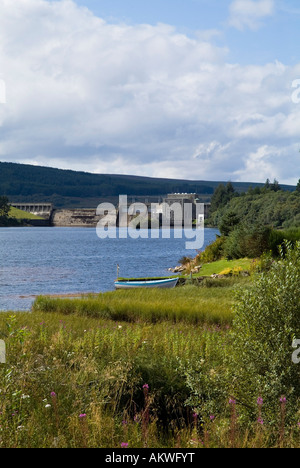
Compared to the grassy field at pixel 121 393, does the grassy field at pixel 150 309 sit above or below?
below

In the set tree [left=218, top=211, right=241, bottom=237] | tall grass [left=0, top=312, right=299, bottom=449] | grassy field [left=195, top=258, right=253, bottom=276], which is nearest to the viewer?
tall grass [left=0, top=312, right=299, bottom=449]

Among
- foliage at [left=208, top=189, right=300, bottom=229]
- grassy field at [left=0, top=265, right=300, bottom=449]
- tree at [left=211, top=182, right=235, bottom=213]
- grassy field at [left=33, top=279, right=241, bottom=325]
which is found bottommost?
grassy field at [left=33, top=279, right=241, bottom=325]

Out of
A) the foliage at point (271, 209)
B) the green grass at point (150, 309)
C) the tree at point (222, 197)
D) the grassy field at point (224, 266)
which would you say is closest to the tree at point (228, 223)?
the grassy field at point (224, 266)

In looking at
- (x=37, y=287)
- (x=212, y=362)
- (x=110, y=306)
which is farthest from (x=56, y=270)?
(x=212, y=362)

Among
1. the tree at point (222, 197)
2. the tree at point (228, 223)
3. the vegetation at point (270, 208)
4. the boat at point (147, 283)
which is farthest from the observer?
the tree at point (222, 197)

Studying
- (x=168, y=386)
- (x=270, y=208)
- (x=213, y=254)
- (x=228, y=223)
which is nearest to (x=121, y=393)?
(x=168, y=386)

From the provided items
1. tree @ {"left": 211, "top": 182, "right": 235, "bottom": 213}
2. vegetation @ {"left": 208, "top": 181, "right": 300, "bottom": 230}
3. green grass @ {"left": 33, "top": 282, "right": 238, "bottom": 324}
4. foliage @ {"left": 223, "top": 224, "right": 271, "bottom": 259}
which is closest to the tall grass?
green grass @ {"left": 33, "top": 282, "right": 238, "bottom": 324}

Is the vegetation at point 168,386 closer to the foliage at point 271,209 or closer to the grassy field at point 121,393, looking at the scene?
the grassy field at point 121,393

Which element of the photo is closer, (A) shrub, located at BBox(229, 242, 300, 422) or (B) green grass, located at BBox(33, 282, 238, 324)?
(A) shrub, located at BBox(229, 242, 300, 422)

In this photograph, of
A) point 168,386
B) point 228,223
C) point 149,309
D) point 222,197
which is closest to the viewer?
point 168,386

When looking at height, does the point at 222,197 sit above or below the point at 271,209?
above

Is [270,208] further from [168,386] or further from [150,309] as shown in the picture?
[168,386]

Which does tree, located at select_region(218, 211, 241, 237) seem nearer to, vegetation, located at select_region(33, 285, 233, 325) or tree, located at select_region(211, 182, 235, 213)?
vegetation, located at select_region(33, 285, 233, 325)
